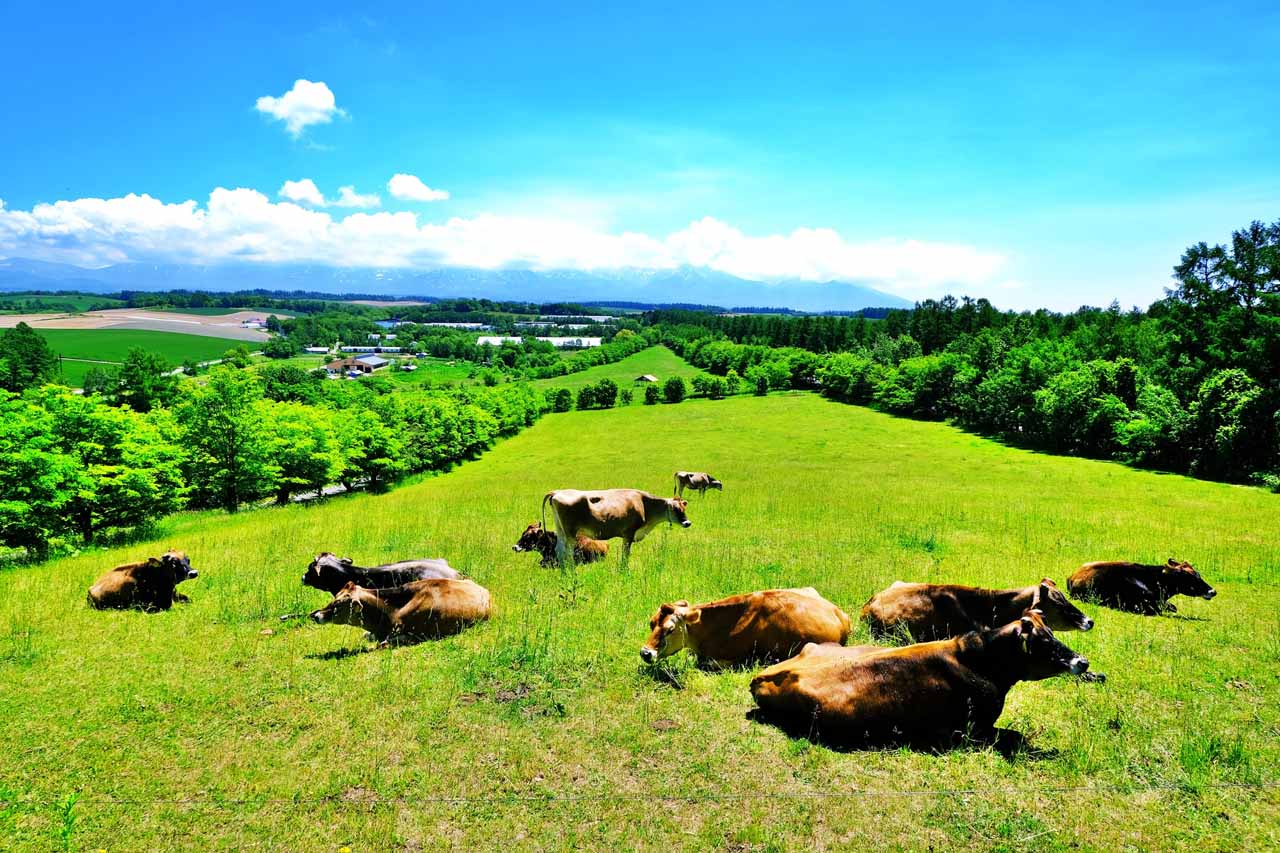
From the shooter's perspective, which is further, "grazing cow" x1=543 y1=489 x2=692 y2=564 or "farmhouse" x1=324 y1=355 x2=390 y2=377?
"farmhouse" x1=324 y1=355 x2=390 y2=377

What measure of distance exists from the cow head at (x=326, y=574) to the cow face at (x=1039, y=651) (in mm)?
11107

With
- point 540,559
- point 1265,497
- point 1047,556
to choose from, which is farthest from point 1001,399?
point 540,559

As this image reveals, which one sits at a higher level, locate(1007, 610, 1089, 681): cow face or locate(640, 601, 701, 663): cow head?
locate(1007, 610, 1089, 681): cow face

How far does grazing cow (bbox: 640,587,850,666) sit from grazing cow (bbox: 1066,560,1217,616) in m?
6.86

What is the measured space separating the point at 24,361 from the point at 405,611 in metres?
121

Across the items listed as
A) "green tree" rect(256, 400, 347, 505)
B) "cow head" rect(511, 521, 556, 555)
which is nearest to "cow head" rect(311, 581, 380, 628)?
"cow head" rect(511, 521, 556, 555)

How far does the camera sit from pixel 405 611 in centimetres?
1043

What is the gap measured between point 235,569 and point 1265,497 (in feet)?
138

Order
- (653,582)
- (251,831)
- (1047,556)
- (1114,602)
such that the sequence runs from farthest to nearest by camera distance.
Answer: (1047,556), (653,582), (1114,602), (251,831)

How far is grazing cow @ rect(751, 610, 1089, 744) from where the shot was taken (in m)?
7.04

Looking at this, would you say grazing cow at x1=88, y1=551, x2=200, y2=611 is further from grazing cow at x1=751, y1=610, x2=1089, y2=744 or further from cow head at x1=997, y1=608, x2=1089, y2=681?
cow head at x1=997, y1=608, x2=1089, y2=681

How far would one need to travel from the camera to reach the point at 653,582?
1332cm

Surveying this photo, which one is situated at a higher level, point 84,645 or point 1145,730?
point 1145,730

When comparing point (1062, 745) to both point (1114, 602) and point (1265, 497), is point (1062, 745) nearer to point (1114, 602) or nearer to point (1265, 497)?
point (1114, 602)
